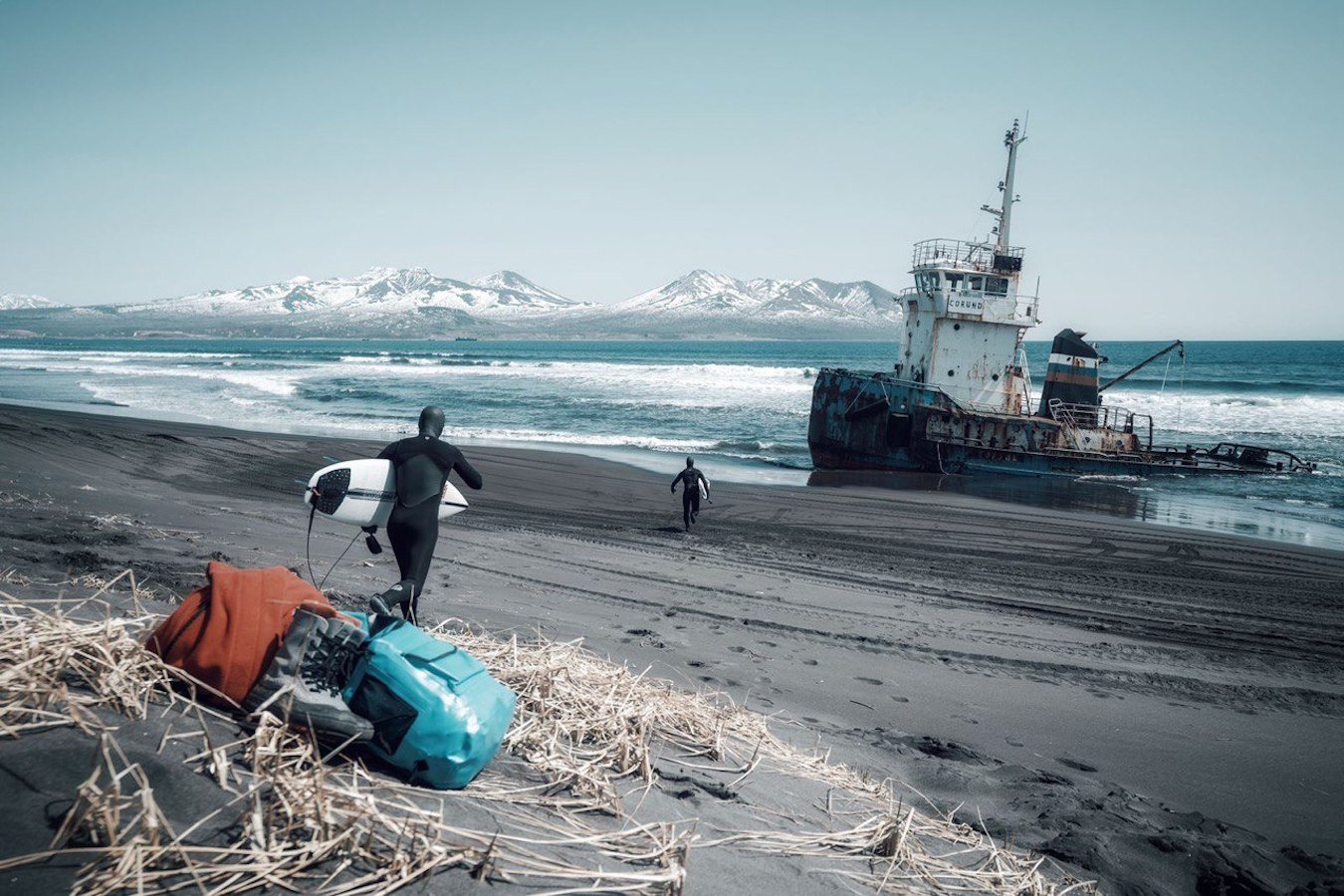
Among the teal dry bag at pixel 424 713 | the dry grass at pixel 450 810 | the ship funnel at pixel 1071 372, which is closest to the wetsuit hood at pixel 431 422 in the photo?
the dry grass at pixel 450 810

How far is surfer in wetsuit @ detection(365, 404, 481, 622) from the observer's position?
16.4 feet

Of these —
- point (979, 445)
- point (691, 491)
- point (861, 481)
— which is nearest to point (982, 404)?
point (979, 445)

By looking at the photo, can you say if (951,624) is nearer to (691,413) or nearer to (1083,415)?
(1083,415)

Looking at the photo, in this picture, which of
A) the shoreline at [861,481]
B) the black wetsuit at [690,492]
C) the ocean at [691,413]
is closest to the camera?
the black wetsuit at [690,492]

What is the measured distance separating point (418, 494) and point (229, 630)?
7.33 feet

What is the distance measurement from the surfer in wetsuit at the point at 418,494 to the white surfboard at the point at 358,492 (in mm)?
79

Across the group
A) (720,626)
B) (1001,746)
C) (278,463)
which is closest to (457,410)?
(278,463)

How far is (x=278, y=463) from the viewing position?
661 inches

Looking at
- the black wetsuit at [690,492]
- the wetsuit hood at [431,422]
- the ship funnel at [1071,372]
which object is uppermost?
the ship funnel at [1071,372]

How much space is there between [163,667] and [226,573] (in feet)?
1.27

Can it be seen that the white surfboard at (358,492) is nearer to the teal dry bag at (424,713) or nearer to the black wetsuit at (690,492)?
the teal dry bag at (424,713)

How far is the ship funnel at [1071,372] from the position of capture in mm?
24266

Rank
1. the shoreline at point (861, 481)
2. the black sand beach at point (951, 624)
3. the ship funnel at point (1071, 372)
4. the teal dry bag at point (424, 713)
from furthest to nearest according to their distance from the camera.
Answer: the ship funnel at point (1071, 372), the shoreline at point (861, 481), the black sand beach at point (951, 624), the teal dry bag at point (424, 713)

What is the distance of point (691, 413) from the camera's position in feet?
118
